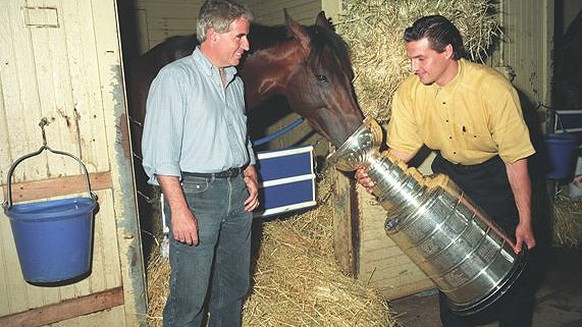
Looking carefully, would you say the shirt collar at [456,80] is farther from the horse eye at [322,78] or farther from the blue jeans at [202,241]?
the blue jeans at [202,241]

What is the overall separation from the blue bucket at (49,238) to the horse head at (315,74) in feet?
5.04

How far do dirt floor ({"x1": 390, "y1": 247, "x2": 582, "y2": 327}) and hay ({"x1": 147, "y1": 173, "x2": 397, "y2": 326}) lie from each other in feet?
0.86

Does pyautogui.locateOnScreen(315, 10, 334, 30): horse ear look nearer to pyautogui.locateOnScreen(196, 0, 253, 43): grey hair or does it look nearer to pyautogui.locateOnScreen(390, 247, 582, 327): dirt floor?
pyautogui.locateOnScreen(196, 0, 253, 43): grey hair

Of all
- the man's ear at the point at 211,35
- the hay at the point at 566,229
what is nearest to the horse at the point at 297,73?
the man's ear at the point at 211,35

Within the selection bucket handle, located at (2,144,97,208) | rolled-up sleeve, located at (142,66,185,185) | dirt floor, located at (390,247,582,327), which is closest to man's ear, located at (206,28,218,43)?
rolled-up sleeve, located at (142,66,185,185)

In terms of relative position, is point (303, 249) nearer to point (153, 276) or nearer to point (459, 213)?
point (153, 276)

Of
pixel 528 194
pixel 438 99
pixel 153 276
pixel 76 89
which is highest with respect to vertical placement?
pixel 76 89

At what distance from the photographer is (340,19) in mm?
3373


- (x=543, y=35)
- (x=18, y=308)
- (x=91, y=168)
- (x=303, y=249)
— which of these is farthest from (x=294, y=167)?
(x=543, y=35)

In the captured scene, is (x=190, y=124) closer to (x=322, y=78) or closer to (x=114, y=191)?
(x=114, y=191)

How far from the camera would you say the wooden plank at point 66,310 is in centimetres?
247

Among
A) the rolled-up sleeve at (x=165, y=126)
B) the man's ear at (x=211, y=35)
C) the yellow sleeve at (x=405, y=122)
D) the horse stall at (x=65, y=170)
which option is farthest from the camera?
the yellow sleeve at (x=405, y=122)

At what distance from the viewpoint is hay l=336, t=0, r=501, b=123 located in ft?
10.1

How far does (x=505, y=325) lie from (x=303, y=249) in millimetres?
1563
